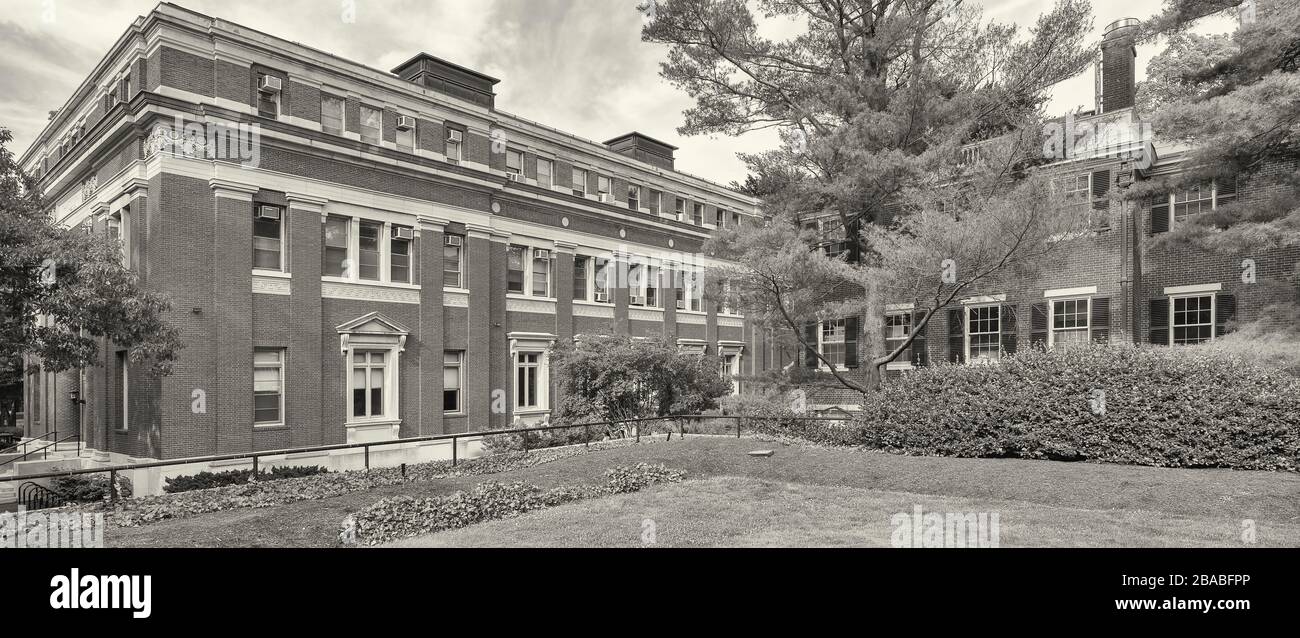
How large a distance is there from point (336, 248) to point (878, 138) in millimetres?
16536

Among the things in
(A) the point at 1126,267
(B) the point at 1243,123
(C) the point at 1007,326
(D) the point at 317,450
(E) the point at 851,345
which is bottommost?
(D) the point at 317,450

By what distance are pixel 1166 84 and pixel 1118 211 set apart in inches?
441

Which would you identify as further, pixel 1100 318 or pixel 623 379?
pixel 1100 318

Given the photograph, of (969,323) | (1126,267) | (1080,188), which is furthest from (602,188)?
(1126,267)

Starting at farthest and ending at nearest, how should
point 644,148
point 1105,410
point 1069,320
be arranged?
point 644,148 → point 1069,320 → point 1105,410

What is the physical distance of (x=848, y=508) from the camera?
10797 mm

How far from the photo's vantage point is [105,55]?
78.1ft

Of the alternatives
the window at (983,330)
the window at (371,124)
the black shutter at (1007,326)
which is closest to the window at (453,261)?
the window at (371,124)

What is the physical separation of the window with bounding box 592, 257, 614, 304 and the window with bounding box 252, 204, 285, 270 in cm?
1413

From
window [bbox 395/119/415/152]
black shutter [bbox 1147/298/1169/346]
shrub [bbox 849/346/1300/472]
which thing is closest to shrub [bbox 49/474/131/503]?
window [bbox 395/119/415/152]

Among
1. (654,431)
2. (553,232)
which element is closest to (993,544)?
(654,431)

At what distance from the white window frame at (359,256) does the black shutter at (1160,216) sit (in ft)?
76.7

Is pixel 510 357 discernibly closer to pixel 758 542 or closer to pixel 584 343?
pixel 584 343

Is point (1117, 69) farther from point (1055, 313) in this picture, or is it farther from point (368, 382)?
point (368, 382)
